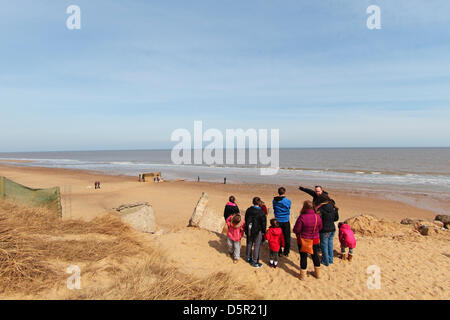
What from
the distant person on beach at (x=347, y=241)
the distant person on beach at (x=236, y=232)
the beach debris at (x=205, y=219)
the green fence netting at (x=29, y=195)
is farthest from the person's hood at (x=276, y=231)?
the green fence netting at (x=29, y=195)

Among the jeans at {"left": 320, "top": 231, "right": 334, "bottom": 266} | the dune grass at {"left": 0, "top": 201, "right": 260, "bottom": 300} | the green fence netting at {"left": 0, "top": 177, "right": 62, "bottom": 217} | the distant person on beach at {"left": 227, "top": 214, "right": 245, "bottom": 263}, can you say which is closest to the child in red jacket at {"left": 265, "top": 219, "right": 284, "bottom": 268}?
the distant person on beach at {"left": 227, "top": 214, "right": 245, "bottom": 263}

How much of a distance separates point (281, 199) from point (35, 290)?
5.12 m

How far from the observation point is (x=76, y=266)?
4863mm

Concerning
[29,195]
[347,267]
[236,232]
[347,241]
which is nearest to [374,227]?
[347,241]

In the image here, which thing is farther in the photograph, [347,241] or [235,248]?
[347,241]

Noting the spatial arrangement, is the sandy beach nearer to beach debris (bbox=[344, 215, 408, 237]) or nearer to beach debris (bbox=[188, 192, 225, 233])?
beach debris (bbox=[344, 215, 408, 237])

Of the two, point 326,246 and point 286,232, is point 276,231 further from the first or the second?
point 326,246

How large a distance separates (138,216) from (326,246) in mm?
6063

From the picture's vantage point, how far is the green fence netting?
7994 millimetres

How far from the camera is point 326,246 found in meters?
6.16

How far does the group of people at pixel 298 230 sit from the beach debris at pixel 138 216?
3484mm

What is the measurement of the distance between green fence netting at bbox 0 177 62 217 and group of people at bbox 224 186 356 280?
6.36 metres

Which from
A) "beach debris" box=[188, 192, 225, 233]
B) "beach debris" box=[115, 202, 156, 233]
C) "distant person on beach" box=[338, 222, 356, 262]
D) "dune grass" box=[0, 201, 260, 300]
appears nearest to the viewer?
"dune grass" box=[0, 201, 260, 300]
